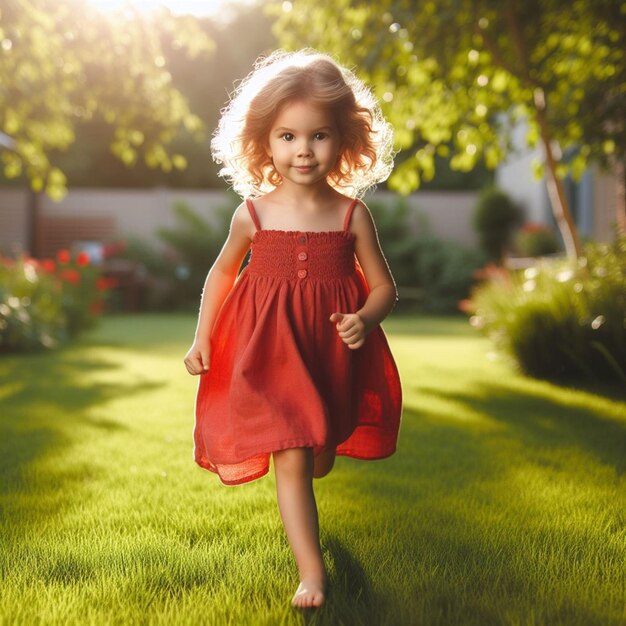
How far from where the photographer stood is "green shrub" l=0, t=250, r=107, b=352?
7785 mm

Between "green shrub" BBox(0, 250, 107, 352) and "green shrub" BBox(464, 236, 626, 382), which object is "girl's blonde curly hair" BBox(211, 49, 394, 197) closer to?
"green shrub" BBox(464, 236, 626, 382)

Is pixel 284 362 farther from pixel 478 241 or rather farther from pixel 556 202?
pixel 478 241

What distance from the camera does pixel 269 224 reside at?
226 cm

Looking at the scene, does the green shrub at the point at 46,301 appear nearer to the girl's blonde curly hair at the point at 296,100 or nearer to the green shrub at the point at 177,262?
the girl's blonde curly hair at the point at 296,100

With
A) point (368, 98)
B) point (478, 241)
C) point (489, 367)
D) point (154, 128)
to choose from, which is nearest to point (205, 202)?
point (478, 241)

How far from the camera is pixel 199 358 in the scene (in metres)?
2.25

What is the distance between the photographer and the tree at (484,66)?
5.84m

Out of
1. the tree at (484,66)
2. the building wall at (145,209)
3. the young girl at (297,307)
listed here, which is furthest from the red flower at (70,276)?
the building wall at (145,209)

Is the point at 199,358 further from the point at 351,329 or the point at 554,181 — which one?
the point at 554,181

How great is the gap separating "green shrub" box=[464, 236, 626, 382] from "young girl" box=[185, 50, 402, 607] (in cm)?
298

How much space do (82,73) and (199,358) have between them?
6.01 m

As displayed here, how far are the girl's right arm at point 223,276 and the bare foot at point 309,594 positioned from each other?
620 mm

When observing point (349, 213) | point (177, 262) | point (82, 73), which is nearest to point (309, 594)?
point (349, 213)

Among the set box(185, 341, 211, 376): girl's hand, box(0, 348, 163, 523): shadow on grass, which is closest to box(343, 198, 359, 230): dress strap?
box(185, 341, 211, 376): girl's hand
